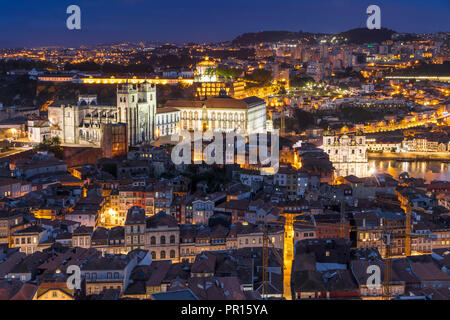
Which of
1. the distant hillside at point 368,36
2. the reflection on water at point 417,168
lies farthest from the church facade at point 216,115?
the distant hillside at point 368,36

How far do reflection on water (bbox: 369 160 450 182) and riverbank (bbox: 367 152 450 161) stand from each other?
0.93 ft

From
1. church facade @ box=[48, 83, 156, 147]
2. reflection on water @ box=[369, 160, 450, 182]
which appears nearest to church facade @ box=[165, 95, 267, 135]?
church facade @ box=[48, 83, 156, 147]

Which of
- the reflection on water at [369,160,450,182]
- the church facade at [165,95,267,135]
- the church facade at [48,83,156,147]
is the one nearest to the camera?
the church facade at [48,83,156,147]

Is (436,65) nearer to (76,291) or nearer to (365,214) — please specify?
(365,214)

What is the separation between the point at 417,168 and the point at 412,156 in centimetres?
168

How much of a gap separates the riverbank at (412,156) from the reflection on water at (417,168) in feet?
0.93

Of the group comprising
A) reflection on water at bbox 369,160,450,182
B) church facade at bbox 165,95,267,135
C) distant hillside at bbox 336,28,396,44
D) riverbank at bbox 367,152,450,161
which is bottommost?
reflection on water at bbox 369,160,450,182

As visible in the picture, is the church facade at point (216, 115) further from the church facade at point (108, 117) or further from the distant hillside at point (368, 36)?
the distant hillside at point (368, 36)

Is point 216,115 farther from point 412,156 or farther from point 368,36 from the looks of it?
point 368,36

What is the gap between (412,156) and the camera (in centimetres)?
1762

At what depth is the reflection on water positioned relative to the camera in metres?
14.6

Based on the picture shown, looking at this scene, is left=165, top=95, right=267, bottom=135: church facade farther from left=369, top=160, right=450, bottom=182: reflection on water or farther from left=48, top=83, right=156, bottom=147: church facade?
left=369, top=160, right=450, bottom=182: reflection on water

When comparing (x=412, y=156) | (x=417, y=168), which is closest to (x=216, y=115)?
(x=417, y=168)
